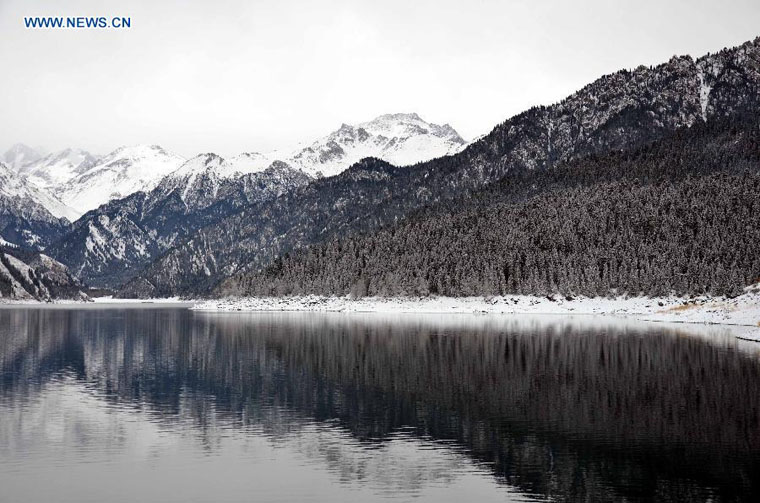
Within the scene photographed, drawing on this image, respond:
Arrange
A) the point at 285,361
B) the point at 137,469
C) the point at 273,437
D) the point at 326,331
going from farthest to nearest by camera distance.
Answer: the point at 326,331 → the point at 285,361 → the point at 273,437 → the point at 137,469

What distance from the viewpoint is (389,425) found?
40062mm

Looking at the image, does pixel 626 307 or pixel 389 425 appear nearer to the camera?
pixel 389 425

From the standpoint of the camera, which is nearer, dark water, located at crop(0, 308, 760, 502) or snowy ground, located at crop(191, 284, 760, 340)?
dark water, located at crop(0, 308, 760, 502)

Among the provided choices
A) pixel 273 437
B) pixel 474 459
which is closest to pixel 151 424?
pixel 273 437

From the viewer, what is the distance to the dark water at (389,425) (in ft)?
94.8

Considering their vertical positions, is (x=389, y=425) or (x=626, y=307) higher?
(x=626, y=307)

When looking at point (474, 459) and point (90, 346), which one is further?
point (90, 346)

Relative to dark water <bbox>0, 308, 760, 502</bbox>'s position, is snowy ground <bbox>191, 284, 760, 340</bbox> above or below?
above

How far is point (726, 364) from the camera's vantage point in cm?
6056

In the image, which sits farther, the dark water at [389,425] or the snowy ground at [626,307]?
the snowy ground at [626,307]

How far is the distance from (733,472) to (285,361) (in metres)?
46.2

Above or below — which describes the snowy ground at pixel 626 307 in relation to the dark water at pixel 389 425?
above

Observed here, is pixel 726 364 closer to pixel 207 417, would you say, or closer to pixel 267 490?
pixel 207 417

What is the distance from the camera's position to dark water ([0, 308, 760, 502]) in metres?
28.9
